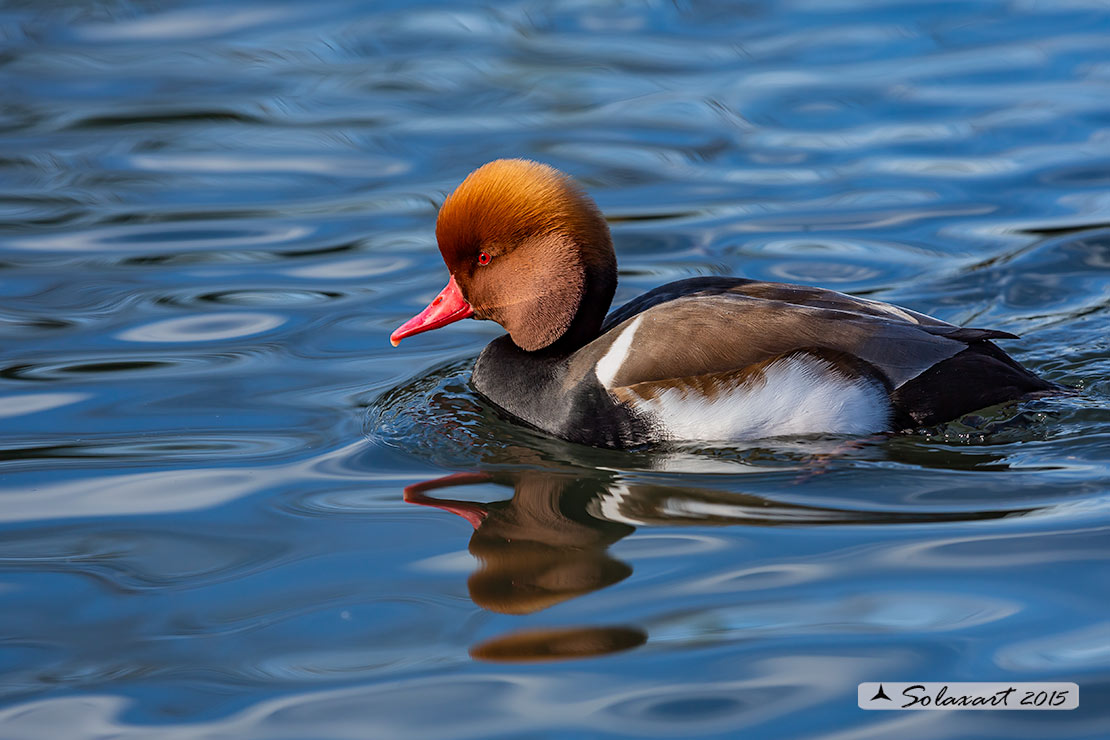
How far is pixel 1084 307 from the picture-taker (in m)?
6.45

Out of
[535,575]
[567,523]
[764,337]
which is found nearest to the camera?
[535,575]

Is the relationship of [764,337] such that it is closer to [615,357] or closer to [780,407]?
[780,407]

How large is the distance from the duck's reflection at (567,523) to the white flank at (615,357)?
41cm

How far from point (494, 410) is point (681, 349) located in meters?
0.92

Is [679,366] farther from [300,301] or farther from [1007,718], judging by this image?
[300,301]

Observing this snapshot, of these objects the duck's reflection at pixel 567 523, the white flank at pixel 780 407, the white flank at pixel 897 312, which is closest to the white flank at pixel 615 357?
the white flank at pixel 780 407

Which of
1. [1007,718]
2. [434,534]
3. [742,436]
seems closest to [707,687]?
[1007,718]

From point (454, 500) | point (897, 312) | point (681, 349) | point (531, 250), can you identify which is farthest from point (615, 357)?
point (897, 312)

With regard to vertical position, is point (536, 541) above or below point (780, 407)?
below

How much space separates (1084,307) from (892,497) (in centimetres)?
256

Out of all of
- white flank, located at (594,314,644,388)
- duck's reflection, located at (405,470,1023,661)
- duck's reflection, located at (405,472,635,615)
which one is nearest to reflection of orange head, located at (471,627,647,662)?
duck's reflection, located at (405,470,1023,661)

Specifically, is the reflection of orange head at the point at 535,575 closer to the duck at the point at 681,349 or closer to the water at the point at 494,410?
the water at the point at 494,410

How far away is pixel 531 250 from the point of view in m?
5.16

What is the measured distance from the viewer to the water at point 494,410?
141 inches
